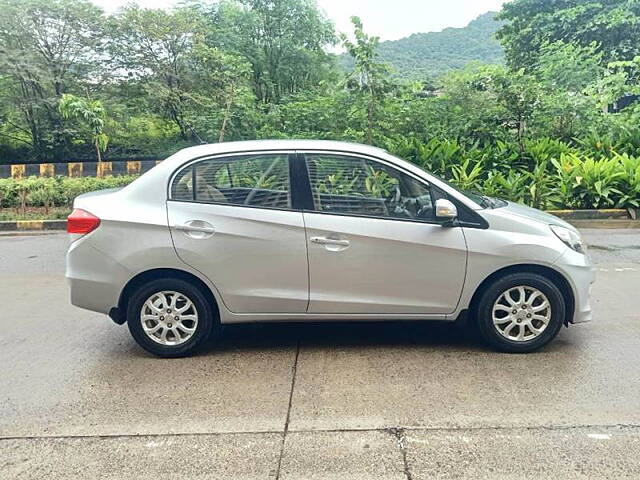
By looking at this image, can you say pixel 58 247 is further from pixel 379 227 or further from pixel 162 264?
pixel 379 227

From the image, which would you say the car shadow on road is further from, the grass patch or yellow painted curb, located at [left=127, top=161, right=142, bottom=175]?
yellow painted curb, located at [left=127, top=161, right=142, bottom=175]

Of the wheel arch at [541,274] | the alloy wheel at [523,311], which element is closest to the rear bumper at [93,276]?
the wheel arch at [541,274]

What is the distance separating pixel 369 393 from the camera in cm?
369

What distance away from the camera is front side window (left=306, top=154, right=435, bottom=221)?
14.0 ft

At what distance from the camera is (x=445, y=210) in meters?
4.13

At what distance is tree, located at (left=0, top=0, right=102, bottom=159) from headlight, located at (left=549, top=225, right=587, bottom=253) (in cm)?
1844

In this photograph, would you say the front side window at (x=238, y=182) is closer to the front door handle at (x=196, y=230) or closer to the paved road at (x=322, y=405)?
the front door handle at (x=196, y=230)

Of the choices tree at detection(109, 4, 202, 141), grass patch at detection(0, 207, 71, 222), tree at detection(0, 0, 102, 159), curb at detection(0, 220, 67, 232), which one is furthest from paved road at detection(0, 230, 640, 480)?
tree at detection(0, 0, 102, 159)

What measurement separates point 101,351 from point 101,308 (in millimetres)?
486

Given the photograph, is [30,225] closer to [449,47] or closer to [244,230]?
[244,230]

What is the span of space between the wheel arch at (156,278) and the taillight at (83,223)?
0.49 meters

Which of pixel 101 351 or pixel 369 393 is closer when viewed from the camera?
pixel 369 393

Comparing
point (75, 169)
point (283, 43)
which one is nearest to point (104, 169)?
point (75, 169)

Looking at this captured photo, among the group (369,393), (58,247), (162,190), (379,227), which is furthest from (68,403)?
(58,247)
